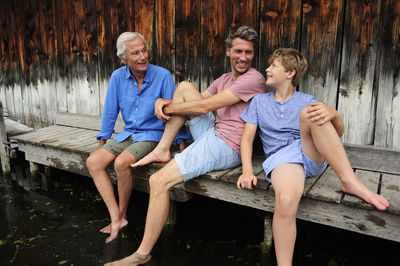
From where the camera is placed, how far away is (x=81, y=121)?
4.63 m

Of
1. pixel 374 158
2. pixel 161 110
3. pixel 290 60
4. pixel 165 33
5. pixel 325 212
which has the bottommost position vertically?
pixel 325 212

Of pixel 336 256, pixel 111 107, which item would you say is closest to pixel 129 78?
pixel 111 107

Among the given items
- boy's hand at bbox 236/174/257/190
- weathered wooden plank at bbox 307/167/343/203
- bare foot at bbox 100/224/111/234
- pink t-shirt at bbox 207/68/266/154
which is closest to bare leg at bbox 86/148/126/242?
bare foot at bbox 100/224/111/234

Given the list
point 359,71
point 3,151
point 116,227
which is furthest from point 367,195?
point 3,151

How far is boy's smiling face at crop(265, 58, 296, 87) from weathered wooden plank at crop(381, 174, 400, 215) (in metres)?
1.03

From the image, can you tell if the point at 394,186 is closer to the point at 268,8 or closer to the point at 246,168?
the point at 246,168

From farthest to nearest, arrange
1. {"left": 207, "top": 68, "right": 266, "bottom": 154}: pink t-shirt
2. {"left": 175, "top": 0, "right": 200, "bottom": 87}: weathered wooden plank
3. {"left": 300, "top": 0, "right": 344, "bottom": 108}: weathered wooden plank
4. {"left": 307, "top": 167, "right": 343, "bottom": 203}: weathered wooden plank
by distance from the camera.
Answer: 1. {"left": 175, "top": 0, "right": 200, "bottom": 87}: weathered wooden plank
2. {"left": 300, "top": 0, "right": 344, "bottom": 108}: weathered wooden plank
3. {"left": 207, "top": 68, "right": 266, "bottom": 154}: pink t-shirt
4. {"left": 307, "top": 167, "right": 343, "bottom": 203}: weathered wooden plank

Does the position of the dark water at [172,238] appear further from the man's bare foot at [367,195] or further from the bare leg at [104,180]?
the man's bare foot at [367,195]

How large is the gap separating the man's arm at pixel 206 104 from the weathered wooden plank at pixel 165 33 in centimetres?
113

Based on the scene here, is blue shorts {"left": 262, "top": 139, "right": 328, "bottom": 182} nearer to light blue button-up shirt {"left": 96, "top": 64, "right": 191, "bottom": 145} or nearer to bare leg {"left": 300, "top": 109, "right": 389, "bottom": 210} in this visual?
bare leg {"left": 300, "top": 109, "right": 389, "bottom": 210}

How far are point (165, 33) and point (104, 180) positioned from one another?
1.74 m

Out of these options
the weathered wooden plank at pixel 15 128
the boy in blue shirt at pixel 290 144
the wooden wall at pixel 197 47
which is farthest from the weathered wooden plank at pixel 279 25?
the weathered wooden plank at pixel 15 128

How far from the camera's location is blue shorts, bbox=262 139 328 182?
2.27 metres

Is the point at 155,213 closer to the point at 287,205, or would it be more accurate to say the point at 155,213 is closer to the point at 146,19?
the point at 287,205
